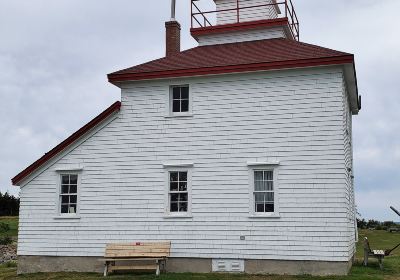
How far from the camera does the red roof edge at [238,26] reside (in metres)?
A: 20.5

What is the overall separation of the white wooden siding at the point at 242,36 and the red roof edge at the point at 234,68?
4.00 metres

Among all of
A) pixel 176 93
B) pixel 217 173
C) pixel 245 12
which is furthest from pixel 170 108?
pixel 245 12

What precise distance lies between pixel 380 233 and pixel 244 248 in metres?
22.0

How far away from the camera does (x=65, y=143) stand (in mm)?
18797

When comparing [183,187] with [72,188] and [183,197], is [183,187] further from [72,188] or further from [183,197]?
[72,188]

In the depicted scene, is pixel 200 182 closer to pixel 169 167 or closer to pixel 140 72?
pixel 169 167

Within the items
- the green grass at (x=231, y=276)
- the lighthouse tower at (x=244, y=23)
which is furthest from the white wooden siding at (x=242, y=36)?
the green grass at (x=231, y=276)

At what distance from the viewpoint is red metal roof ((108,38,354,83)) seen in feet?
54.6

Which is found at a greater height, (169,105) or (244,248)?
(169,105)

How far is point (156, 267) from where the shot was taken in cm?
1680


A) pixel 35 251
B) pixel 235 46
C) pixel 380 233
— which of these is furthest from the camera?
pixel 380 233

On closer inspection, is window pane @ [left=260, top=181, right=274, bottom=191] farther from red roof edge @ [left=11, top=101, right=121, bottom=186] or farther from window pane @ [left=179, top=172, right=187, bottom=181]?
red roof edge @ [left=11, top=101, right=121, bottom=186]

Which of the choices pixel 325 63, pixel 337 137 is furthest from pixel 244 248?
pixel 325 63

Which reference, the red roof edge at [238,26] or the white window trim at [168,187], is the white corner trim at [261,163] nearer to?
the white window trim at [168,187]
